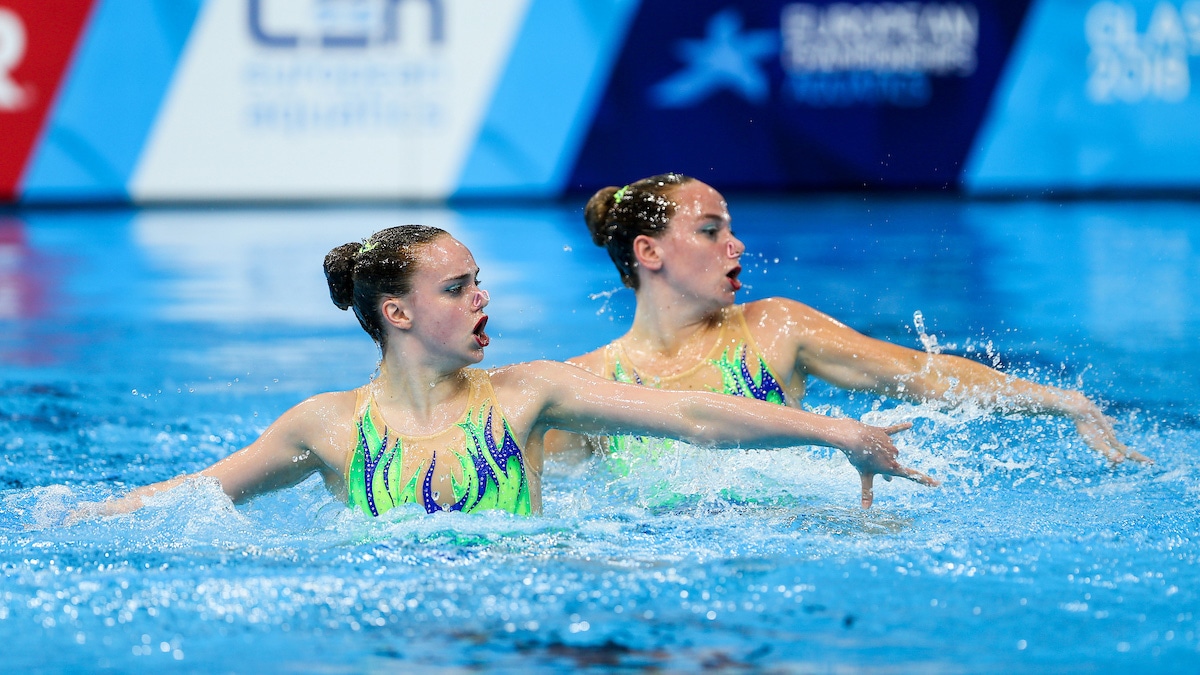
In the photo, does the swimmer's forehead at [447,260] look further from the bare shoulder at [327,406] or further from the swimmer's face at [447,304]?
the bare shoulder at [327,406]

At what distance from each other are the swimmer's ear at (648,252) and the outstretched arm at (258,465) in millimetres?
1179

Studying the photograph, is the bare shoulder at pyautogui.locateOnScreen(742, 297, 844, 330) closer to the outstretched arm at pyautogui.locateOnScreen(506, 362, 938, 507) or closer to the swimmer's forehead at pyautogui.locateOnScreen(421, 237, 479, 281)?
the outstretched arm at pyautogui.locateOnScreen(506, 362, 938, 507)

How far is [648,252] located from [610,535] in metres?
1.05

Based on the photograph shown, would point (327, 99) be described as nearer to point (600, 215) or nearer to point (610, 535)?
point (600, 215)

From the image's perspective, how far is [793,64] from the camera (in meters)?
13.3

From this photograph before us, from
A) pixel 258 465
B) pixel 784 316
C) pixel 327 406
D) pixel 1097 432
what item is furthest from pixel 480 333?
pixel 1097 432

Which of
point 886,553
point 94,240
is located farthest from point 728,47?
point 886,553

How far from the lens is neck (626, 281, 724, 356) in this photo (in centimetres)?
447

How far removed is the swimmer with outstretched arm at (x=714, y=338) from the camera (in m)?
4.30

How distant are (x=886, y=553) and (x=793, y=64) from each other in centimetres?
1030

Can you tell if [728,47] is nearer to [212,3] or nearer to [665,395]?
[212,3]

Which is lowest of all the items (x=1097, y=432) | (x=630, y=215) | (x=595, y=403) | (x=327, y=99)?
(x=595, y=403)

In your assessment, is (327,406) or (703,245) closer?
(327,406)

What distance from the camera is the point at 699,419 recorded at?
355 cm
